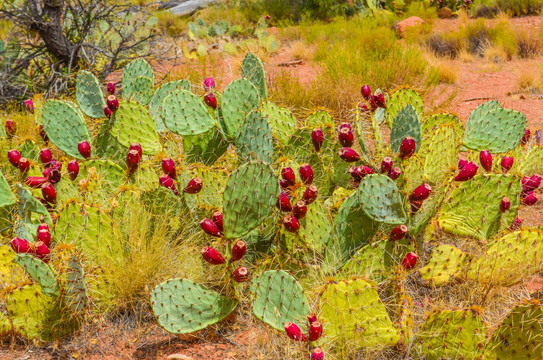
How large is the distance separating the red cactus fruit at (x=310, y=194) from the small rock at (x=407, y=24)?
23.4 feet

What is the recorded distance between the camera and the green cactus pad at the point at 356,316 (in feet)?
6.86

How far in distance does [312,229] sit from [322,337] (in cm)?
55

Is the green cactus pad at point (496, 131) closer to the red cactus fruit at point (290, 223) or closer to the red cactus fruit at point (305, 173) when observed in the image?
the red cactus fruit at point (305, 173)

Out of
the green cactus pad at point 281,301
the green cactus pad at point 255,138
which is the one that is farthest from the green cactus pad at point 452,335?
the green cactus pad at point 255,138

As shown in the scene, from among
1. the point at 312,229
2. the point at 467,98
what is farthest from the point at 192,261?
the point at 467,98

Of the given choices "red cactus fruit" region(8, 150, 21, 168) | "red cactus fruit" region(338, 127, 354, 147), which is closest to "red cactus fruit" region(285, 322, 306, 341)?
"red cactus fruit" region(338, 127, 354, 147)

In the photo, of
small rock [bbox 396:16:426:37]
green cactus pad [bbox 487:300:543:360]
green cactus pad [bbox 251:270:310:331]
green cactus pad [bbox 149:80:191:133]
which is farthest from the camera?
small rock [bbox 396:16:426:37]

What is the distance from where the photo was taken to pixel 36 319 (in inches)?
92.3

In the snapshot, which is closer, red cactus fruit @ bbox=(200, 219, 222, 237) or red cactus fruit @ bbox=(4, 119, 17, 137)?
red cactus fruit @ bbox=(200, 219, 222, 237)

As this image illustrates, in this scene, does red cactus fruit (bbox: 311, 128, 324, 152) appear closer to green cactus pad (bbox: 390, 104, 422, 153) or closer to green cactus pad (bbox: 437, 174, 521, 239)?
green cactus pad (bbox: 390, 104, 422, 153)

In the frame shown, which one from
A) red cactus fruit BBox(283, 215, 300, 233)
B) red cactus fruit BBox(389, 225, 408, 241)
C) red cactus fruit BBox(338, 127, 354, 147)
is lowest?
red cactus fruit BBox(389, 225, 408, 241)

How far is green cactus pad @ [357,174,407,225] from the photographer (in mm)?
2326

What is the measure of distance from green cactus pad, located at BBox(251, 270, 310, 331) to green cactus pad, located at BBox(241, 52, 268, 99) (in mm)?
1855

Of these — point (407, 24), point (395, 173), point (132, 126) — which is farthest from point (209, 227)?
point (407, 24)
